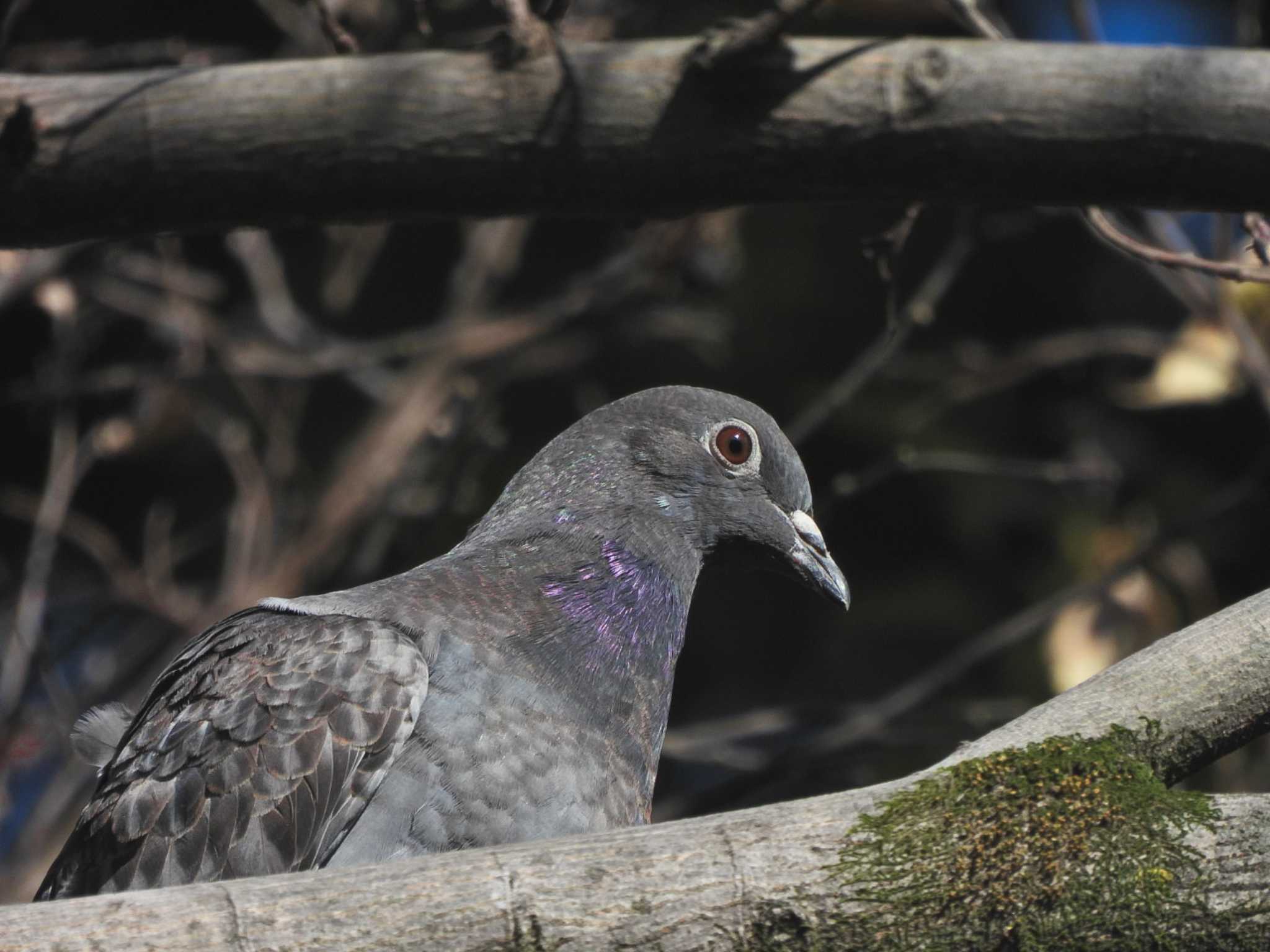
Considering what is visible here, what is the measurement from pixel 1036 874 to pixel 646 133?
6.26ft

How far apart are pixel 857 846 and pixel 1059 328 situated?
8.19 m

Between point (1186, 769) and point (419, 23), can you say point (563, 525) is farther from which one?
point (1186, 769)

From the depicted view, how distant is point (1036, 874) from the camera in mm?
2510

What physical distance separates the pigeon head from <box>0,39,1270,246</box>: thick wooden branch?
1250 millimetres

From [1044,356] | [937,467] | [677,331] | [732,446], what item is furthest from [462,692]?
[1044,356]

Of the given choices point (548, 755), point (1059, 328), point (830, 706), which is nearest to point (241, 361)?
point (830, 706)

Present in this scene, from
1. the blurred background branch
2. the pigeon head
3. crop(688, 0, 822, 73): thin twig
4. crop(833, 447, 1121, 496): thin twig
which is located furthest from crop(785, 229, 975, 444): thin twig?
crop(688, 0, 822, 73): thin twig

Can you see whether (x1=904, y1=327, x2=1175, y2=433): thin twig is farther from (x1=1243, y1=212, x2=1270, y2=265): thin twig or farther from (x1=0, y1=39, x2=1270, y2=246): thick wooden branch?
(x1=0, y1=39, x2=1270, y2=246): thick wooden branch

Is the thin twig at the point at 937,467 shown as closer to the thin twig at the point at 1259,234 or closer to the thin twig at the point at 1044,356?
the thin twig at the point at 1044,356

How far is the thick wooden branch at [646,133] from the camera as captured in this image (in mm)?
3504

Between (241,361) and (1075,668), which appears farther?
(241,361)

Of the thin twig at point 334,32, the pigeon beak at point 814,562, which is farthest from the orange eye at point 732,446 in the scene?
the thin twig at point 334,32

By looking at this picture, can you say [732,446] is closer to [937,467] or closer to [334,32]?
[334,32]

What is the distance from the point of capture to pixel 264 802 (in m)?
3.79
